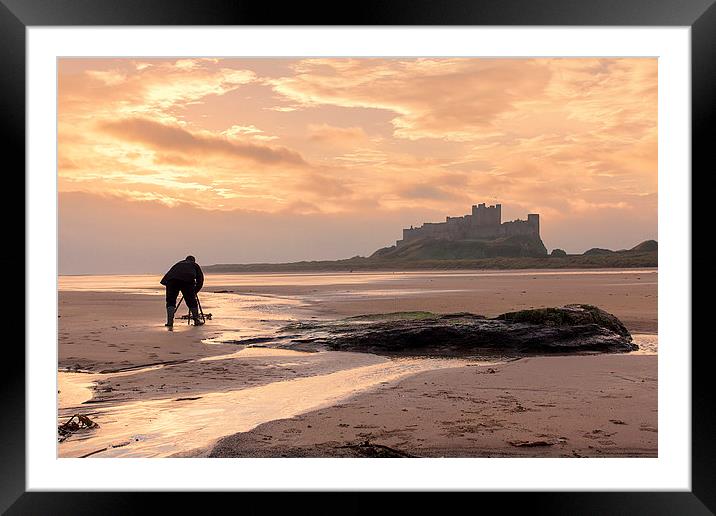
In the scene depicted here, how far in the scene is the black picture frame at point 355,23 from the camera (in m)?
2.89

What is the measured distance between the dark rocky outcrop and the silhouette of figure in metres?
2.76

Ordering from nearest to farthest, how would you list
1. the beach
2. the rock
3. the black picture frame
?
the black picture frame, the beach, the rock

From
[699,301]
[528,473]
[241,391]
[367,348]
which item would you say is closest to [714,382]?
[699,301]

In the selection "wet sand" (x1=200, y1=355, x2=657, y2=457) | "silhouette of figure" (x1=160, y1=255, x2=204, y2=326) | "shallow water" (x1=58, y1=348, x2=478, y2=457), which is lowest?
"shallow water" (x1=58, y1=348, x2=478, y2=457)

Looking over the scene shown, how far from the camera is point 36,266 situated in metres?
2.98

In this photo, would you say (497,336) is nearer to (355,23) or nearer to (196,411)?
(196,411)

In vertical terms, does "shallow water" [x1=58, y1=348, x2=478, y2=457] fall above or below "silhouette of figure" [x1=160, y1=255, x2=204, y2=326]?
below

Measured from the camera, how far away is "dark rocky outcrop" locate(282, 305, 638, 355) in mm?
8016

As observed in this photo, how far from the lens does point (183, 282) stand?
10.7 meters

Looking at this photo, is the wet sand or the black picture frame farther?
the wet sand

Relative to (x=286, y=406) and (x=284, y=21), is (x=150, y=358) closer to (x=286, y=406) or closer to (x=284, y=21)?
(x=286, y=406)

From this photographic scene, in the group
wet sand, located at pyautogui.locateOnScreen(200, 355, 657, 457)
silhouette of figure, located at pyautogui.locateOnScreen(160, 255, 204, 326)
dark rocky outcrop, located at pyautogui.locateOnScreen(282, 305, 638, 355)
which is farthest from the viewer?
silhouette of figure, located at pyautogui.locateOnScreen(160, 255, 204, 326)

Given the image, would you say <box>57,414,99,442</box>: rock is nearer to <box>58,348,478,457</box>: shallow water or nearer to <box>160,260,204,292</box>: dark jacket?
<box>58,348,478,457</box>: shallow water

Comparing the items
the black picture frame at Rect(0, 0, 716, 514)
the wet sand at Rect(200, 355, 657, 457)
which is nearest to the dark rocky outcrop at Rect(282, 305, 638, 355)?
the wet sand at Rect(200, 355, 657, 457)
